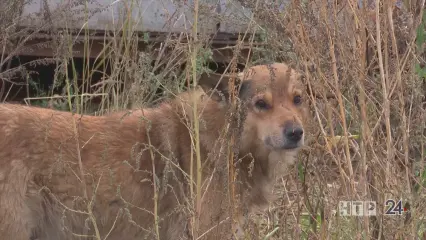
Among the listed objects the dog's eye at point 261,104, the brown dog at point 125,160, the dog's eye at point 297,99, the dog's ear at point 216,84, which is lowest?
the brown dog at point 125,160

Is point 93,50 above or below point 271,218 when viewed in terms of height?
above

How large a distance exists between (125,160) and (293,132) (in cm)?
81

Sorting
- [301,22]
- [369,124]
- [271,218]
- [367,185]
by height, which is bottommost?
[271,218]

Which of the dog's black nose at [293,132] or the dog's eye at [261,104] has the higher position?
the dog's eye at [261,104]

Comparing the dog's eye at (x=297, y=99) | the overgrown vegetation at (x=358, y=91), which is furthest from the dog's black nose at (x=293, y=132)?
the dog's eye at (x=297, y=99)

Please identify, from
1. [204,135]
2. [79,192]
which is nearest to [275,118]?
[204,135]

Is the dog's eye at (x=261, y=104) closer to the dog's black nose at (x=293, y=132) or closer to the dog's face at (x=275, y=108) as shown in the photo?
the dog's face at (x=275, y=108)

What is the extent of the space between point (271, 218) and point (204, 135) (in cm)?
67

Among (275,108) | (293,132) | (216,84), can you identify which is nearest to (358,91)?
(293,132)

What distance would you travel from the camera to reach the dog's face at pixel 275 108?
3602 millimetres

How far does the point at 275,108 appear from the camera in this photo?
12.2ft

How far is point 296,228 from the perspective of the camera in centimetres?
325

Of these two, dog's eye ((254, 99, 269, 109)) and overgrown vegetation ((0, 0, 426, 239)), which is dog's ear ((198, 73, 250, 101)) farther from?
overgrown vegetation ((0, 0, 426, 239))

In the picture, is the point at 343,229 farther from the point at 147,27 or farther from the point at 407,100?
the point at 147,27
